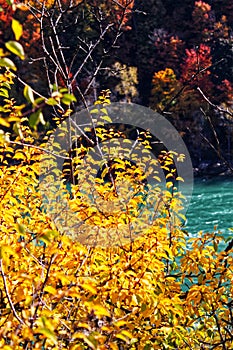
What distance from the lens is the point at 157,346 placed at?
2385 mm

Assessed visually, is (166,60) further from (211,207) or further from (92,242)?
(92,242)

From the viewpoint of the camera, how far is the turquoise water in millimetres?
14576

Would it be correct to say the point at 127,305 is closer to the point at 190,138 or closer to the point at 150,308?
the point at 150,308

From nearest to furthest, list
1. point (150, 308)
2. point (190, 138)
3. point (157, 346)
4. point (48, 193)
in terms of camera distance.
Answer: point (150, 308) < point (157, 346) < point (48, 193) < point (190, 138)

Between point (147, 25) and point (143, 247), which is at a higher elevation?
point (147, 25)

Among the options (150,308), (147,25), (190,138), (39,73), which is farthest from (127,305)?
(147,25)

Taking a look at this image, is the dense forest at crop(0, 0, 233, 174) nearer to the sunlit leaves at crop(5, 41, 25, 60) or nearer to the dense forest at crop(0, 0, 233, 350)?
the dense forest at crop(0, 0, 233, 350)

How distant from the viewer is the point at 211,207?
56.6 ft

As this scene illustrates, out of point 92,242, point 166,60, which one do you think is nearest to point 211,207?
point 92,242

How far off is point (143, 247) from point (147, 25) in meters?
33.7

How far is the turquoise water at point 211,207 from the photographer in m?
14.6

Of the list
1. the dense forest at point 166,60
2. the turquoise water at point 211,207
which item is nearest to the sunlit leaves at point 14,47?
the turquoise water at point 211,207

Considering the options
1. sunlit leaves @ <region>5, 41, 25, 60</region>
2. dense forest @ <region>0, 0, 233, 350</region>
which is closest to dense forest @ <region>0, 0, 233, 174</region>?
dense forest @ <region>0, 0, 233, 350</region>

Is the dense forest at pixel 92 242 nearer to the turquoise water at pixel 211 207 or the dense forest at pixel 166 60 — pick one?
the turquoise water at pixel 211 207
